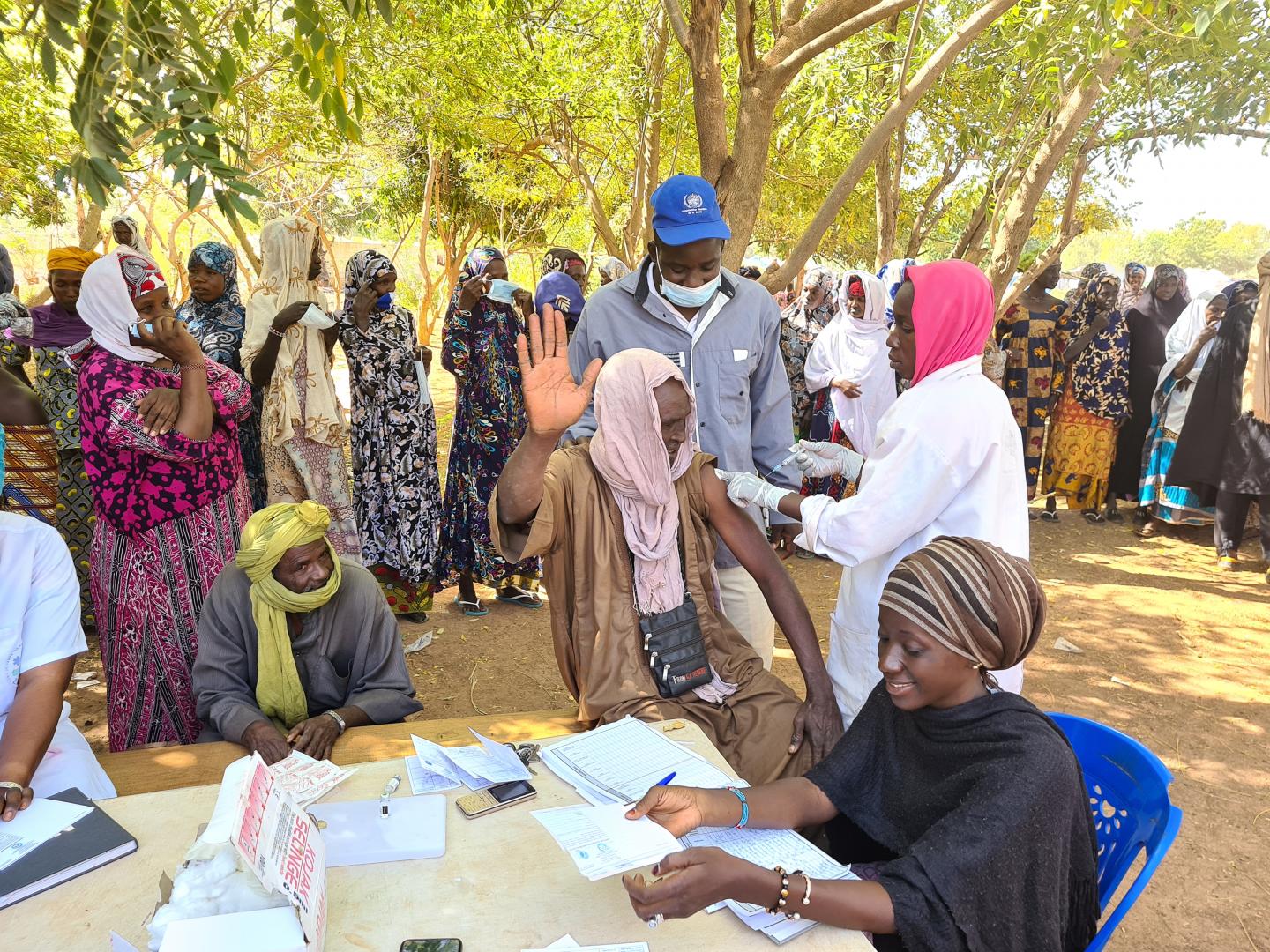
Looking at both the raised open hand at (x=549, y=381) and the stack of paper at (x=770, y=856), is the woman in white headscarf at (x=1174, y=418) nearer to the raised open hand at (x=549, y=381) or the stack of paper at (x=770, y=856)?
the raised open hand at (x=549, y=381)

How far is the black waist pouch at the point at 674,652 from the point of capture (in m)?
2.58

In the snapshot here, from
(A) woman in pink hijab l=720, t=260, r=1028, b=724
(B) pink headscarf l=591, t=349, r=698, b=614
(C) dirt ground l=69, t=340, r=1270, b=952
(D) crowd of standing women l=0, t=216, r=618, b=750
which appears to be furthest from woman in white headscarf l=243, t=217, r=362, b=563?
(A) woman in pink hijab l=720, t=260, r=1028, b=724

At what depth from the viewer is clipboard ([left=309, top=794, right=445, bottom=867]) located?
164 cm

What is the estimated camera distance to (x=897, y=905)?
1.50 m

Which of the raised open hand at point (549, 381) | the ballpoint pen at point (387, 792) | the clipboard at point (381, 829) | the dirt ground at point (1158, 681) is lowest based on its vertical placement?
the dirt ground at point (1158, 681)

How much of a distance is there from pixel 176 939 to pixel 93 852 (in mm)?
588

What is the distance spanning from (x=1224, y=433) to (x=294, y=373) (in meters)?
6.71

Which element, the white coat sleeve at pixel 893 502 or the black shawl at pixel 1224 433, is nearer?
the white coat sleeve at pixel 893 502

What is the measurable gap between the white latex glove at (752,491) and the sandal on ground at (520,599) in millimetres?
3041

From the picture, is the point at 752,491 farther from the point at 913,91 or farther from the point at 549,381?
the point at 913,91

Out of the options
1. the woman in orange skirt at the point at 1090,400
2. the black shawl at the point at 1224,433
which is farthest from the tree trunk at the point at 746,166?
the woman in orange skirt at the point at 1090,400

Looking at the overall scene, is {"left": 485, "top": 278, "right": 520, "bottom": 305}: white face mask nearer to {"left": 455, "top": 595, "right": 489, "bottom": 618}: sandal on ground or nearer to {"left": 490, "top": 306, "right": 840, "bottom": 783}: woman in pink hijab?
{"left": 455, "top": 595, "right": 489, "bottom": 618}: sandal on ground

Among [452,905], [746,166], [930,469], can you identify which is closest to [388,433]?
[746,166]

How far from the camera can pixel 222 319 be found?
4.82 m
